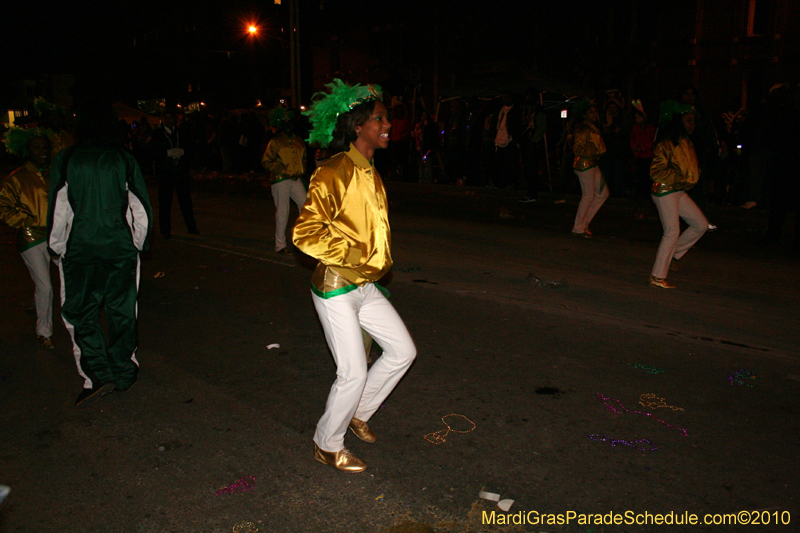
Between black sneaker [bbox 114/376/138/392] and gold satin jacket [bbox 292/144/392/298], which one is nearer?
gold satin jacket [bbox 292/144/392/298]

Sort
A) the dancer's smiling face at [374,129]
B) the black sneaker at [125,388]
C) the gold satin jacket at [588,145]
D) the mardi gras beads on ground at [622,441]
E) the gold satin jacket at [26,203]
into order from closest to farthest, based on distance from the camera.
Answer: the dancer's smiling face at [374,129], the mardi gras beads on ground at [622,441], the black sneaker at [125,388], the gold satin jacket at [26,203], the gold satin jacket at [588,145]

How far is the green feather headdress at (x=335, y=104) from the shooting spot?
3.42 m

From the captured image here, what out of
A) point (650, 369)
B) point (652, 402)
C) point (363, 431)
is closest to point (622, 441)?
point (652, 402)

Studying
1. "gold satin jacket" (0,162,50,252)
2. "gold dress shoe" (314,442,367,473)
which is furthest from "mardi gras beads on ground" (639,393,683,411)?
"gold satin jacket" (0,162,50,252)

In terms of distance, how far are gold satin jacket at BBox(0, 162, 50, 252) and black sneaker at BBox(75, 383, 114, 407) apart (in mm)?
1610

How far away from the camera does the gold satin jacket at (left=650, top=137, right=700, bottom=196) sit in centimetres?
666

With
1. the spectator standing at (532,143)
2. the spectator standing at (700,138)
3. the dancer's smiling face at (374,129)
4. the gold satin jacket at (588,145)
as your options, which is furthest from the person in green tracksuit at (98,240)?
the spectator standing at (532,143)

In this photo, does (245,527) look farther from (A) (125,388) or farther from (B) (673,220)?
(B) (673,220)

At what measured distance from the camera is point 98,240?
4.21 meters

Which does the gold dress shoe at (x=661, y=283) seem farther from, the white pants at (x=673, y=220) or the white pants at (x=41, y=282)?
the white pants at (x=41, y=282)

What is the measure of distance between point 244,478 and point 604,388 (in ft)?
8.39

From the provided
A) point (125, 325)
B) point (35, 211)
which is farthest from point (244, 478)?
point (35, 211)

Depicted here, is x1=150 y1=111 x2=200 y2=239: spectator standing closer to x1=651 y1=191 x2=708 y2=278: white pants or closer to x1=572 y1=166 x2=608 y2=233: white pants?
x1=572 y1=166 x2=608 y2=233: white pants

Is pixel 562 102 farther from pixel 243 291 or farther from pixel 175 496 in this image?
pixel 175 496
